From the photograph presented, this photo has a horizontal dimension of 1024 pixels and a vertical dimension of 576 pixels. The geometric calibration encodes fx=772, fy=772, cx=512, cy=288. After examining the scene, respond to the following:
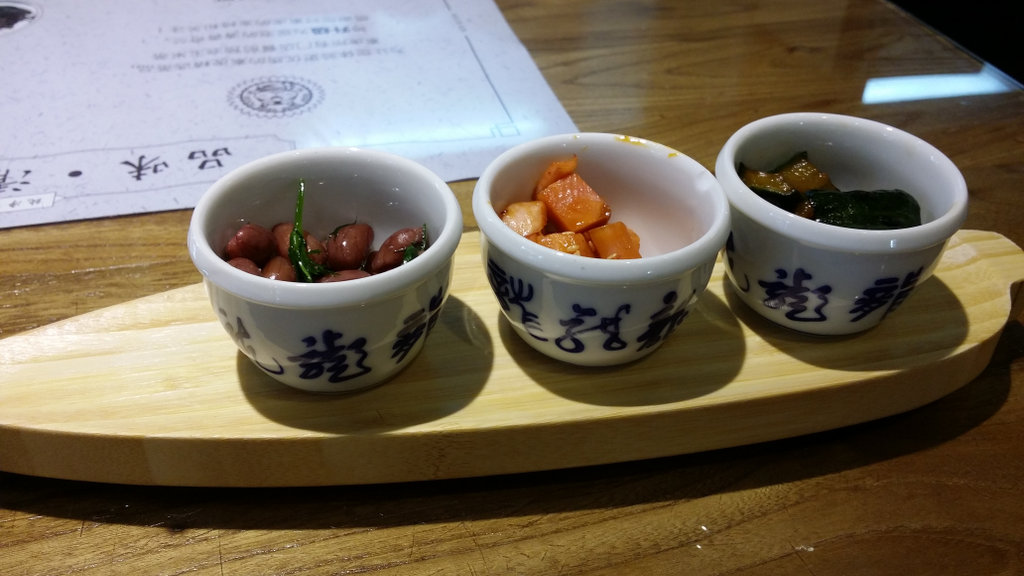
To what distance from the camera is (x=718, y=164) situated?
0.81 meters

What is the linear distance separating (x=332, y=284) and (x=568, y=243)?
0.78 feet

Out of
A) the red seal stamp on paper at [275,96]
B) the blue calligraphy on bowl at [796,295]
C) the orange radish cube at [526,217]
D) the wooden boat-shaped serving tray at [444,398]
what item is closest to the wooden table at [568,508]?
the wooden boat-shaped serving tray at [444,398]

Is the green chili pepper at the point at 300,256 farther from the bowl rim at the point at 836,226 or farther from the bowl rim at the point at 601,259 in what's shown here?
the bowl rim at the point at 836,226

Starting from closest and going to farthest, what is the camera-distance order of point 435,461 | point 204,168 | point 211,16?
point 435,461
point 204,168
point 211,16

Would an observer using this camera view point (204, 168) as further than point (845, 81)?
No

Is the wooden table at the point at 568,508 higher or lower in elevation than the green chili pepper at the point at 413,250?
lower

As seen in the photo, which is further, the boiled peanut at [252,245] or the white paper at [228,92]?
the white paper at [228,92]

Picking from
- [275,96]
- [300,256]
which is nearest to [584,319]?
[300,256]

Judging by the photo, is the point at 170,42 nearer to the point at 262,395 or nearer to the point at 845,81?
the point at 262,395

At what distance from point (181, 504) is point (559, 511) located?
0.35 metres

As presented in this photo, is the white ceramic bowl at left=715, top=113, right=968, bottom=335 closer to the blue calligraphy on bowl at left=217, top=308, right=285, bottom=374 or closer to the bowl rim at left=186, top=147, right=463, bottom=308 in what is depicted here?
the bowl rim at left=186, top=147, right=463, bottom=308

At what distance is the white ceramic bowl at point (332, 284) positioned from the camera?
0.62 metres

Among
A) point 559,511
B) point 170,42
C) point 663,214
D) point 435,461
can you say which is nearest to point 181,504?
point 435,461

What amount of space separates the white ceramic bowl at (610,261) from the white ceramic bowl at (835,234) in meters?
0.05
